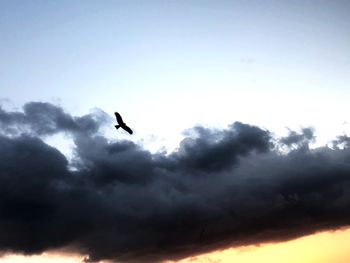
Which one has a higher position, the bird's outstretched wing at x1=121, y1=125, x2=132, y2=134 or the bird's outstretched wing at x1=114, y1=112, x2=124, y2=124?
the bird's outstretched wing at x1=114, y1=112, x2=124, y2=124

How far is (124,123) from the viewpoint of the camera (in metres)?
26.5

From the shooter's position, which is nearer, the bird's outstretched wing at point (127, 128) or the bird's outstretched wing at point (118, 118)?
the bird's outstretched wing at point (118, 118)

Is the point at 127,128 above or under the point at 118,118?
under

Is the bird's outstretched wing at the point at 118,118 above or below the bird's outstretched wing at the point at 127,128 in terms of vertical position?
above

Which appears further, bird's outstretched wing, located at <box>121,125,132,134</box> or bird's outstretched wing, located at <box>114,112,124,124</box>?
bird's outstretched wing, located at <box>121,125,132,134</box>
